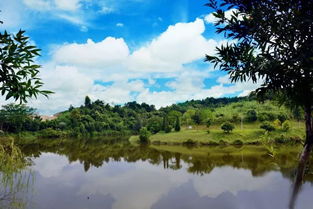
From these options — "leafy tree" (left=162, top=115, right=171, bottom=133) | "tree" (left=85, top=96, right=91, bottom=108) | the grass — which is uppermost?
"tree" (left=85, top=96, right=91, bottom=108)

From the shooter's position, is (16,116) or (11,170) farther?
(11,170)

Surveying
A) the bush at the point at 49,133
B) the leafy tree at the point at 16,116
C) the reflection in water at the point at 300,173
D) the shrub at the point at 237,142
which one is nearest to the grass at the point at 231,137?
the shrub at the point at 237,142

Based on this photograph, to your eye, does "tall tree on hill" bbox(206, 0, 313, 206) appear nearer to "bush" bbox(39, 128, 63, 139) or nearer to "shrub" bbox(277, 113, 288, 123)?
"shrub" bbox(277, 113, 288, 123)

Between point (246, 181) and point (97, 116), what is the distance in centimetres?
6982

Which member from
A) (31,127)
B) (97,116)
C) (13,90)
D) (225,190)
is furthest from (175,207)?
(97,116)

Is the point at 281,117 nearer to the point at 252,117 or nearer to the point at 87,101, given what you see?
the point at 252,117

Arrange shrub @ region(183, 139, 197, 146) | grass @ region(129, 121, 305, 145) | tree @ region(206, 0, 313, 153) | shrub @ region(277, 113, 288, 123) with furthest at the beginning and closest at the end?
shrub @ region(277, 113, 288, 123) → shrub @ region(183, 139, 197, 146) → grass @ region(129, 121, 305, 145) → tree @ region(206, 0, 313, 153)

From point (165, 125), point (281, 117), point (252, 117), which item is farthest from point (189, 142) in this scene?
point (281, 117)

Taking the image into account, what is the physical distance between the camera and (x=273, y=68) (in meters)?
3.56

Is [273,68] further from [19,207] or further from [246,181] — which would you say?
[246,181]

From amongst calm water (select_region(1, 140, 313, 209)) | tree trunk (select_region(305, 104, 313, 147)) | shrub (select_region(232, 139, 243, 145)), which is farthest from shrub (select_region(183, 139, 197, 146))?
tree trunk (select_region(305, 104, 313, 147))

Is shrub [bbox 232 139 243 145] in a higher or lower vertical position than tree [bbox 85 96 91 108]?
lower

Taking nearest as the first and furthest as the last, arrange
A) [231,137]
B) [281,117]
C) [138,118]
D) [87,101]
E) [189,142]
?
[231,137] < [189,142] < [281,117] < [138,118] < [87,101]

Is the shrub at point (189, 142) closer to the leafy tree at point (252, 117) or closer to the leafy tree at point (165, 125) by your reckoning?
the leafy tree at point (165, 125)
